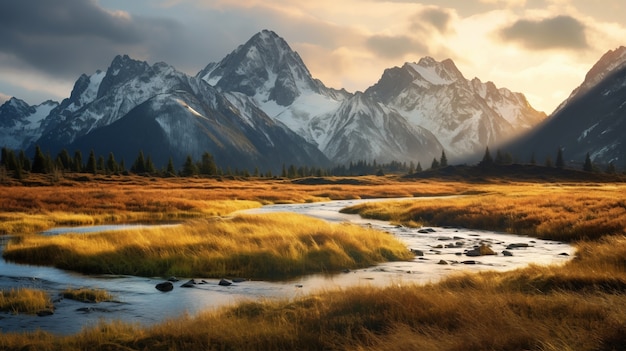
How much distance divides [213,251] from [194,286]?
5.80 meters

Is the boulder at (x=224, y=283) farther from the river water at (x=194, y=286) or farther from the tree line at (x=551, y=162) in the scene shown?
the tree line at (x=551, y=162)

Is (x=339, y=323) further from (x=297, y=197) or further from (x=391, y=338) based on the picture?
(x=297, y=197)

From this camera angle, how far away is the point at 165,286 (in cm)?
1934

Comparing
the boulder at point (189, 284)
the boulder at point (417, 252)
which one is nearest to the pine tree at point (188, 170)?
the boulder at point (417, 252)

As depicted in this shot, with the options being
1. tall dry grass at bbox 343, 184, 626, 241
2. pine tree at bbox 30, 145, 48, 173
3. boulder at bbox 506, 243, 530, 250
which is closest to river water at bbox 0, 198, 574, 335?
boulder at bbox 506, 243, 530, 250

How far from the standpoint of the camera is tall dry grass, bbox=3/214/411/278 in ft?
77.7

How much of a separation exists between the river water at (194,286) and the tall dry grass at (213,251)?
133cm

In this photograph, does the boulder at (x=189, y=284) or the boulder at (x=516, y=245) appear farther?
the boulder at (x=516, y=245)

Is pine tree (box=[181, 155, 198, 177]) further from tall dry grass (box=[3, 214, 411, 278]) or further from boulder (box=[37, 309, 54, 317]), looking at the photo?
boulder (box=[37, 309, 54, 317])

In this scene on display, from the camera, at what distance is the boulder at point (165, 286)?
755 inches

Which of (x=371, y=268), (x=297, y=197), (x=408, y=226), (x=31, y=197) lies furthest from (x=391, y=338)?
(x=297, y=197)

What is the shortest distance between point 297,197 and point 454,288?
243ft

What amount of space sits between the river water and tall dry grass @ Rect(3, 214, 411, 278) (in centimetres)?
133

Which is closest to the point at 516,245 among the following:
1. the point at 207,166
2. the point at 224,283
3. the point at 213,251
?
the point at 213,251
